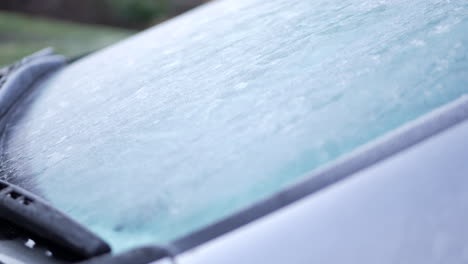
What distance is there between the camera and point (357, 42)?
3.93 ft

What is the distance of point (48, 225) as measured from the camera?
873mm

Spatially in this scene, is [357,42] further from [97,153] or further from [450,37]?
[97,153]

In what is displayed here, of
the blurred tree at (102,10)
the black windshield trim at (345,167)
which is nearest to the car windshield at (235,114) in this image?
the black windshield trim at (345,167)

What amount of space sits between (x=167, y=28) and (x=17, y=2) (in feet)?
27.5

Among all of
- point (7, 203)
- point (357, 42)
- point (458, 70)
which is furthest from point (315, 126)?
point (7, 203)

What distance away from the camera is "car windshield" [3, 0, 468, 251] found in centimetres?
84

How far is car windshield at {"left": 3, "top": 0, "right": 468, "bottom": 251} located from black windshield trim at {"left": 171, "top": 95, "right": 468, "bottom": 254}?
2cm

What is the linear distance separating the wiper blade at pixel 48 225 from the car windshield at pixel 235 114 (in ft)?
0.11

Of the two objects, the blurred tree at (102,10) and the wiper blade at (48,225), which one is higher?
the wiper blade at (48,225)

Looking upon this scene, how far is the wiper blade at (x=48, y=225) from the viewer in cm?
81

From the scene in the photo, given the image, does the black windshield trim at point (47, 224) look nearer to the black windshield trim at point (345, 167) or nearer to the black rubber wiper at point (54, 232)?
the black rubber wiper at point (54, 232)

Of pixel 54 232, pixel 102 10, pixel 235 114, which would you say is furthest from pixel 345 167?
pixel 102 10

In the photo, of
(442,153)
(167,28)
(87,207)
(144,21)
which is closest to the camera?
(442,153)

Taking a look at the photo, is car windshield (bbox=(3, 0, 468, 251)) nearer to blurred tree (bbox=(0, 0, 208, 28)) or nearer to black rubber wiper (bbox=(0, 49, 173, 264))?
black rubber wiper (bbox=(0, 49, 173, 264))
